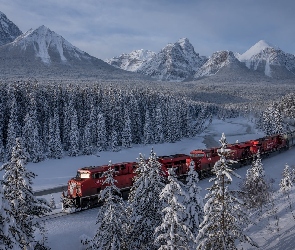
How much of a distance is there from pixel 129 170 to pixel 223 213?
23.0 meters

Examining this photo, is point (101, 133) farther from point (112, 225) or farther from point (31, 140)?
point (112, 225)

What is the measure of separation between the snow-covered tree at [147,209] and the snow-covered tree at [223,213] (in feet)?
17.1

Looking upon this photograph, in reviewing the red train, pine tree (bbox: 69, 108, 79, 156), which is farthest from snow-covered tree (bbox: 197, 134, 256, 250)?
pine tree (bbox: 69, 108, 79, 156)

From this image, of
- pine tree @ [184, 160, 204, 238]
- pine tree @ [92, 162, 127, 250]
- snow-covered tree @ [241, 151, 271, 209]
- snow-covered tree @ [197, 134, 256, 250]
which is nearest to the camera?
snow-covered tree @ [197, 134, 256, 250]

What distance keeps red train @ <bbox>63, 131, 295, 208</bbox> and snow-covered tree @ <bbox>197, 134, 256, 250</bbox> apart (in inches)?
112

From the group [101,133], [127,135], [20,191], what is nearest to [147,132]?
[127,135]

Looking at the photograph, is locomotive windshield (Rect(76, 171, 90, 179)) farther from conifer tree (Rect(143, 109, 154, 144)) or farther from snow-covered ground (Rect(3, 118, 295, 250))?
conifer tree (Rect(143, 109, 154, 144))

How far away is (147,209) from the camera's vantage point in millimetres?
23297

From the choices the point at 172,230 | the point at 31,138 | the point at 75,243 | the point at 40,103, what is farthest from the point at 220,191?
the point at 40,103

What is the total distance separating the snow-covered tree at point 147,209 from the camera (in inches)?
913

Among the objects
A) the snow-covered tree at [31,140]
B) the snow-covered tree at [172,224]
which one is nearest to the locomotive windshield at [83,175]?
the snow-covered tree at [172,224]

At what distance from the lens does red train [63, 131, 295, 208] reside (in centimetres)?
3606

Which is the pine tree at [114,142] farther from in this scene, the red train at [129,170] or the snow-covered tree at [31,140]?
the red train at [129,170]

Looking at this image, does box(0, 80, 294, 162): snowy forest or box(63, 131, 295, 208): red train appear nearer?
box(63, 131, 295, 208): red train
